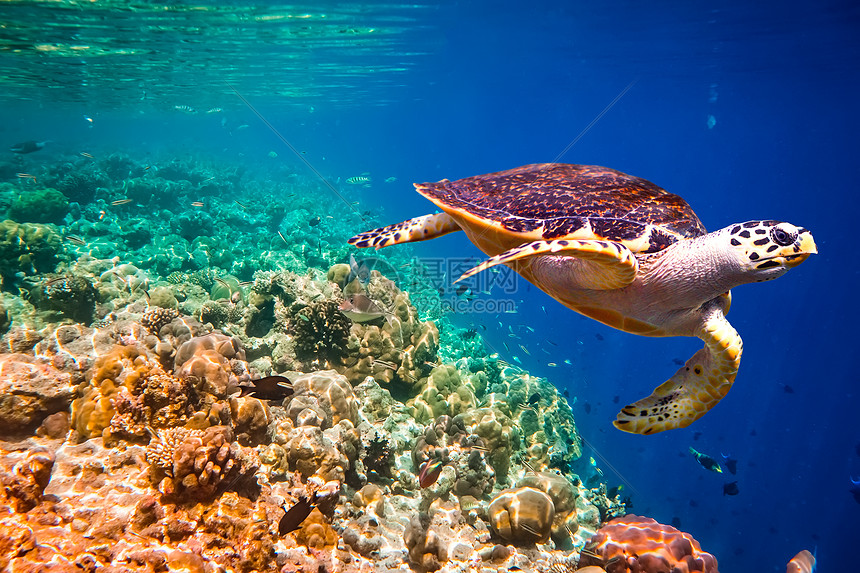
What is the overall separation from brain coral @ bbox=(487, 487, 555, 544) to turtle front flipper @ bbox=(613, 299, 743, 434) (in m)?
1.31

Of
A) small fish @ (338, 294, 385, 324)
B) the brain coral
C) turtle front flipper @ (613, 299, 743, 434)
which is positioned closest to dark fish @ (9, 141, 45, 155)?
small fish @ (338, 294, 385, 324)

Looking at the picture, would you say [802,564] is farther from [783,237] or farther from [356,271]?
[356,271]

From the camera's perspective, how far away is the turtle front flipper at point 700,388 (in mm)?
2852

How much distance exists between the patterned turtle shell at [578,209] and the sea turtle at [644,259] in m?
0.01

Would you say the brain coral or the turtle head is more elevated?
the turtle head

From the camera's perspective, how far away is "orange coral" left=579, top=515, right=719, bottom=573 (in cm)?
326

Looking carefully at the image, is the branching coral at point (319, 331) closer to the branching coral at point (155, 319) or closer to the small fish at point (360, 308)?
the small fish at point (360, 308)

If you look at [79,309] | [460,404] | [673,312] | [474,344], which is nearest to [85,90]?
[79,309]

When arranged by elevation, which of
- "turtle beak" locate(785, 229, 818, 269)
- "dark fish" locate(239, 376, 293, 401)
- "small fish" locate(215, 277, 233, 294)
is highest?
"turtle beak" locate(785, 229, 818, 269)

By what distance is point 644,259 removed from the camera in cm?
285

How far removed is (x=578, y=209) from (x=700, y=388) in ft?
5.78

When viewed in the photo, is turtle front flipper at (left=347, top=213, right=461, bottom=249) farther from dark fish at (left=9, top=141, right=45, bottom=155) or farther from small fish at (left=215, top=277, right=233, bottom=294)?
dark fish at (left=9, top=141, right=45, bottom=155)

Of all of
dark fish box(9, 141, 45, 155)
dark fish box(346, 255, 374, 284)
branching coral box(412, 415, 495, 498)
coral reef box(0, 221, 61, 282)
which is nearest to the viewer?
branching coral box(412, 415, 495, 498)

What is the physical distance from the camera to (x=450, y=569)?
3.22 meters
